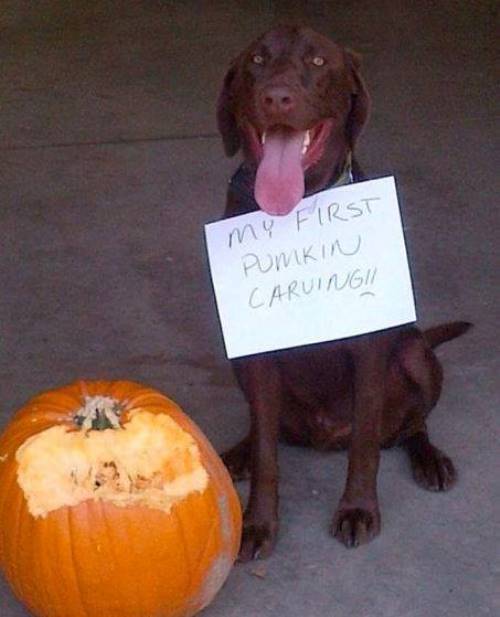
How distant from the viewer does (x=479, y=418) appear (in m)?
3.98

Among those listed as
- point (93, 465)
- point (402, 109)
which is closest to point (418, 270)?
point (402, 109)

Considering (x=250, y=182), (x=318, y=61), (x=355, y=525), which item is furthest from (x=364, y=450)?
(x=318, y=61)

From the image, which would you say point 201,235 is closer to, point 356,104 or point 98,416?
point 356,104

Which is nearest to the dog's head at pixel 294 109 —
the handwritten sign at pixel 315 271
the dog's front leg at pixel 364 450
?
the handwritten sign at pixel 315 271

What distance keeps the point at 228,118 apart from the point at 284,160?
295 millimetres

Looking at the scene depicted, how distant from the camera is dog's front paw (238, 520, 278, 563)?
3361 mm

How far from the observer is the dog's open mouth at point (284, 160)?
3219mm

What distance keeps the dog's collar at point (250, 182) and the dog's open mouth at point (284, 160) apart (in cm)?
7

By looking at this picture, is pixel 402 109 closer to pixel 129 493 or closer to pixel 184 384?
pixel 184 384

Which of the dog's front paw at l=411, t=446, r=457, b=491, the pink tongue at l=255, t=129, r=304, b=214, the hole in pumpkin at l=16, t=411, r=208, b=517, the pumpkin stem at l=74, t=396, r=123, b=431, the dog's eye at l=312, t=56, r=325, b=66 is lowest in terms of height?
the dog's front paw at l=411, t=446, r=457, b=491

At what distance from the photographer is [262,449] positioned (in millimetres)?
3453

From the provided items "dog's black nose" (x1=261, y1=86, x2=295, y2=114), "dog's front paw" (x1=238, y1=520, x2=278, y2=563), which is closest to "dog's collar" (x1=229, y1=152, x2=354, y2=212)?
"dog's black nose" (x1=261, y1=86, x2=295, y2=114)

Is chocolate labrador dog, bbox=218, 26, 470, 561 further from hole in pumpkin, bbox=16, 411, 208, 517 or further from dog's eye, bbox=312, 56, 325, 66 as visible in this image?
hole in pumpkin, bbox=16, 411, 208, 517

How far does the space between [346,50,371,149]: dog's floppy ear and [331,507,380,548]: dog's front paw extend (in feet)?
2.83
